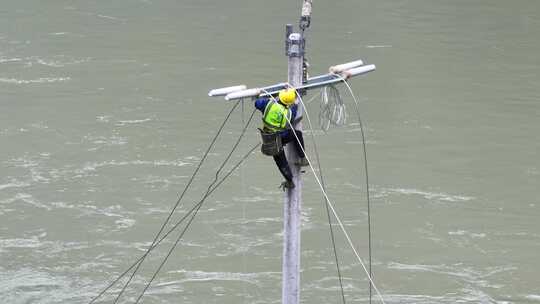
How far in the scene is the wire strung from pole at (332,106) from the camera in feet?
29.7

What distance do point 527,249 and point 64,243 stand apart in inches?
303

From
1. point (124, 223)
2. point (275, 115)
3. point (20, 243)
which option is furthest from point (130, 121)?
point (275, 115)

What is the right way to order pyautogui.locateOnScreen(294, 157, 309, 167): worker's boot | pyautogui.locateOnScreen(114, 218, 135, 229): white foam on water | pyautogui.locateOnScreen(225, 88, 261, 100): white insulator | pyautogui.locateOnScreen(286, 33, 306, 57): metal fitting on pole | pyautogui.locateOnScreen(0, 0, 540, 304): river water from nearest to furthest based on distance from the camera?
pyautogui.locateOnScreen(225, 88, 261, 100): white insulator → pyautogui.locateOnScreen(286, 33, 306, 57): metal fitting on pole → pyautogui.locateOnScreen(294, 157, 309, 167): worker's boot → pyautogui.locateOnScreen(0, 0, 540, 304): river water → pyautogui.locateOnScreen(114, 218, 135, 229): white foam on water

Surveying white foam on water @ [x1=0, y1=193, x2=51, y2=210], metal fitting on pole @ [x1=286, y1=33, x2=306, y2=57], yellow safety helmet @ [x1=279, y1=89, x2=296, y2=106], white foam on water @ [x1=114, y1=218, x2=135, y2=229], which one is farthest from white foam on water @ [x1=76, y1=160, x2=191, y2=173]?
metal fitting on pole @ [x1=286, y1=33, x2=306, y2=57]

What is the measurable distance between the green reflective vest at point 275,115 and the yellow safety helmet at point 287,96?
8 cm

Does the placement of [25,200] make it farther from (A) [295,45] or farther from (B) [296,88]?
(A) [295,45]

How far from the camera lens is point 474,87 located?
81.1 ft

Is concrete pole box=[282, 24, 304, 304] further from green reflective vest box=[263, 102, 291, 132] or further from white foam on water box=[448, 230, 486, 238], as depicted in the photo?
white foam on water box=[448, 230, 486, 238]

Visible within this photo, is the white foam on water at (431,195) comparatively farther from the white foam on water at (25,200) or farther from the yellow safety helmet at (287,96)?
the yellow safety helmet at (287,96)

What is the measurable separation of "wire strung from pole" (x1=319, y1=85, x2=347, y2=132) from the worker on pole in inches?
20.5

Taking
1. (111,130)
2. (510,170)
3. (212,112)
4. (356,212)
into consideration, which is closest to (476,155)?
(510,170)

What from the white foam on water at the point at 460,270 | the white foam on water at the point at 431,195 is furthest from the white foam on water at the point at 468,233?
the white foam on water at the point at 431,195

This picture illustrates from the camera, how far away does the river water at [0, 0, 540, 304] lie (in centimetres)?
1608

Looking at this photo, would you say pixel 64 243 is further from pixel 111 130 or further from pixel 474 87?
pixel 474 87
